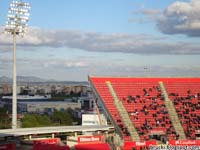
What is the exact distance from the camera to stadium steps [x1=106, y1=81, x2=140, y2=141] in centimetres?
4812

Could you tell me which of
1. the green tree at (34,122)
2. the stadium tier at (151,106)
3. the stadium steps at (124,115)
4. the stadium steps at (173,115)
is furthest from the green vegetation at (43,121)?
the stadium steps at (173,115)

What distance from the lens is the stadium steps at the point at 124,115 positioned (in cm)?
4812

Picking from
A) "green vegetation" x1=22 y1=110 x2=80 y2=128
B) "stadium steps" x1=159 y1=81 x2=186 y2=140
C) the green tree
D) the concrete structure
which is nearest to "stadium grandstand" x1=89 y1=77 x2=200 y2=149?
"stadium steps" x1=159 y1=81 x2=186 y2=140

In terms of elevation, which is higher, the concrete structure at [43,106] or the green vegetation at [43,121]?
the concrete structure at [43,106]

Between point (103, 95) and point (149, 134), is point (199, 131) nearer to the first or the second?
point (149, 134)

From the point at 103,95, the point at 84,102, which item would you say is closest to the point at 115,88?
the point at 103,95

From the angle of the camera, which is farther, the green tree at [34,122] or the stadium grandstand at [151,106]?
the green tree at [34,122]

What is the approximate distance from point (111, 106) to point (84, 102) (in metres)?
78.1

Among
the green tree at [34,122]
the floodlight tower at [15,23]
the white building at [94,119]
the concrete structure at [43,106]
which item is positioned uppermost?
the floodlight tower at [15,23]

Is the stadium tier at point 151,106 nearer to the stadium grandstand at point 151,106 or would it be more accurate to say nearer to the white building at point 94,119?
the stadium grandstand at point 151,106

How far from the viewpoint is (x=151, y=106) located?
2069 inches

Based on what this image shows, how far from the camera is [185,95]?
54.5 m

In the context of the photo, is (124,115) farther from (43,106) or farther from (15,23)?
(43,106)

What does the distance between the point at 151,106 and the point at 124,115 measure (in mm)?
4165
